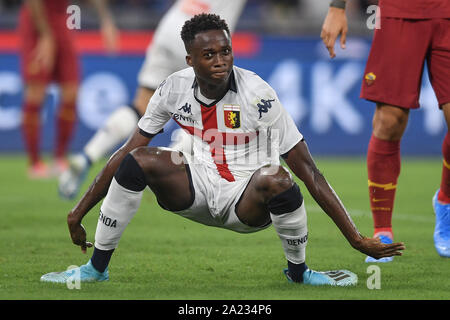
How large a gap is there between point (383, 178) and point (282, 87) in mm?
6644

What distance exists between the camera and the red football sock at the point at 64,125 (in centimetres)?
970

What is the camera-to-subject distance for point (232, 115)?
405 centimetres

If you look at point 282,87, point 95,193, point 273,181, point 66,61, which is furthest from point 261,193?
point 282,87

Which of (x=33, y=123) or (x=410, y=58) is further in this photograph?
(x=33, y=123)

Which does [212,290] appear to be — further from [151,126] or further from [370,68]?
[370,68]

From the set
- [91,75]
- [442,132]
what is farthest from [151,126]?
[442,132]

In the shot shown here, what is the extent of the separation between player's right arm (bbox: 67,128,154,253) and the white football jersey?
76mm

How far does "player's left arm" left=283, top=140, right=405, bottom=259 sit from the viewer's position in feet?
12.3

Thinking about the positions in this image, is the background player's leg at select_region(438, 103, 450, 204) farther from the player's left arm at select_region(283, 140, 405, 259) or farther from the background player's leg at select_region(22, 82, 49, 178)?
the background player's leg at select_region(22, 82, 49, 178)

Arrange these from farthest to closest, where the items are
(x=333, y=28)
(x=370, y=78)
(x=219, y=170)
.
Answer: (x=370, y=78), (x=333, y=28), (x=219, y=170)

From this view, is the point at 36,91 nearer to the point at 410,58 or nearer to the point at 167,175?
the point at 410,58

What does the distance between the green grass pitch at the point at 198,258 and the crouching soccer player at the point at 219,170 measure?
8.0 inches

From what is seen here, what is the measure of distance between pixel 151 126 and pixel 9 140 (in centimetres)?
824

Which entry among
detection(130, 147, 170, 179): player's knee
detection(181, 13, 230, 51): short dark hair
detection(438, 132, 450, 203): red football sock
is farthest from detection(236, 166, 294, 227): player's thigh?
detection(438, 132, 450, 203): red football sock
